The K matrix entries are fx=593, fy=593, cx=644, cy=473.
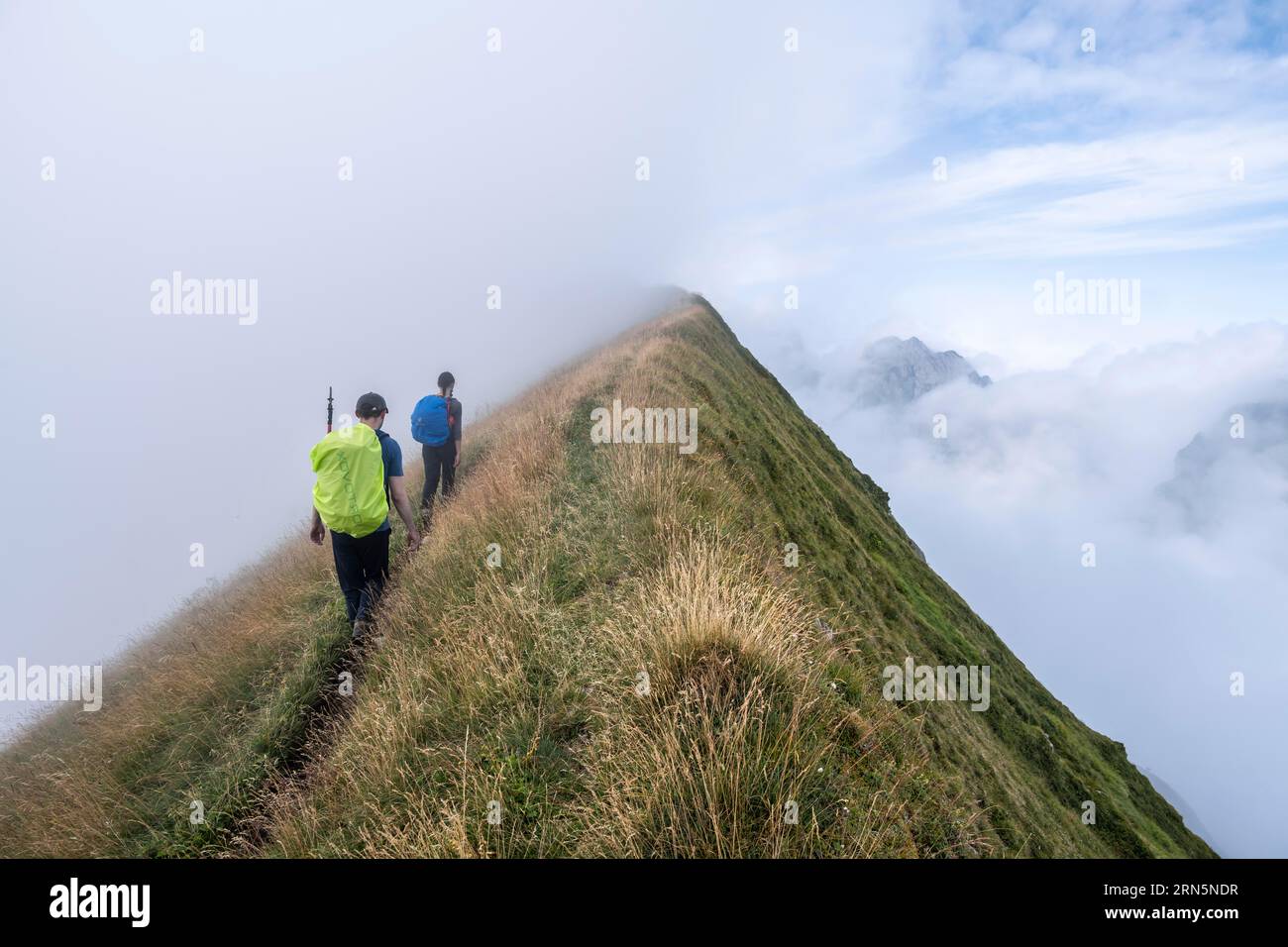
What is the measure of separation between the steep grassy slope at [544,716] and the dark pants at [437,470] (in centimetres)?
78

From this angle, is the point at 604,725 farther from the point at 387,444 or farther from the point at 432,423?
the point at 432,423

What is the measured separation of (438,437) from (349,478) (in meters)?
4.69

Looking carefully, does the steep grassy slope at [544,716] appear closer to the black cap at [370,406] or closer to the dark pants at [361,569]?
the dark pants at [361,569]

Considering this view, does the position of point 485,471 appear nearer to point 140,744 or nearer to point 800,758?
point 140,744

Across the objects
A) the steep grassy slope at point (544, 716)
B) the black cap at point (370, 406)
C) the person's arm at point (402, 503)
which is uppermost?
the black cap at point (370, 406)

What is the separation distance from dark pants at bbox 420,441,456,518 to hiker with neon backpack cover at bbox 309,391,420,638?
3.77m

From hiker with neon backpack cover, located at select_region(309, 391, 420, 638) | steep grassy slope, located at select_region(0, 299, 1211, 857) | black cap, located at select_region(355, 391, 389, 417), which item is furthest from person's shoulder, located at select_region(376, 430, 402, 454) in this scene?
steep grassy slope, located at select_region(0, 299, 1211, 857)

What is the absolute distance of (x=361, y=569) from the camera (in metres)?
6.79

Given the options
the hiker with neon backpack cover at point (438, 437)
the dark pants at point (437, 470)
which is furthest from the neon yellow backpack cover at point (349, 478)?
the dark pants at point (437, 470)

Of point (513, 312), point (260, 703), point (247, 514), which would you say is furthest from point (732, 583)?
point (247, 514)

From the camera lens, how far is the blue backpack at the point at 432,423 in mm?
10625

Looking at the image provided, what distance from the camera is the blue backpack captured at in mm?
10625
